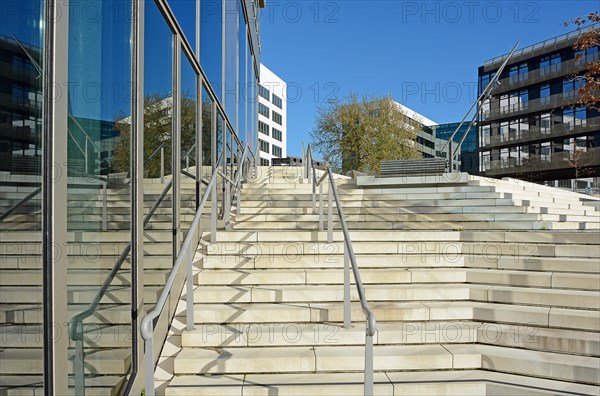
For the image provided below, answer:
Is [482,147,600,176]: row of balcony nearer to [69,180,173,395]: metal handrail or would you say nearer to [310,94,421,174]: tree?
[310,94,421,174]: tree

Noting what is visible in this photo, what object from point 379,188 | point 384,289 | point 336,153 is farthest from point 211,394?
point 336,153

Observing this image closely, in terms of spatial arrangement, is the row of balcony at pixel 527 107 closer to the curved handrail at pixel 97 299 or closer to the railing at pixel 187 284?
the railing at pixel 187 284

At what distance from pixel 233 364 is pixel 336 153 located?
28874 millimetres

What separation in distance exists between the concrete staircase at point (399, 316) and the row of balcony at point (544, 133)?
42.5m

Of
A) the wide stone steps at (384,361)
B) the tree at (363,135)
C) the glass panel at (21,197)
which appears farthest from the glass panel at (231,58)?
the tree at (363,135)

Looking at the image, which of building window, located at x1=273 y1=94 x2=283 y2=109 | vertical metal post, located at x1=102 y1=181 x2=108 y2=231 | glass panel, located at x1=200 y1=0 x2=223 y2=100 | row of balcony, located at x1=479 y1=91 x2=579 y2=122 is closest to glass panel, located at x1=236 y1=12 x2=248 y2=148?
glass panel, located at x1=200 y1=0 x2=223 y2=100

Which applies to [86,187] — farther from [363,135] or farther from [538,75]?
[538,75]

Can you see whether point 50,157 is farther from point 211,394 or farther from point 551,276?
point 551,276

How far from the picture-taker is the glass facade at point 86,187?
6.27ft

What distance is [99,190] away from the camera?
2.80 meters

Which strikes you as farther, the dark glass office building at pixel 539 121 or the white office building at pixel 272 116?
the white office building at pixel 272 116

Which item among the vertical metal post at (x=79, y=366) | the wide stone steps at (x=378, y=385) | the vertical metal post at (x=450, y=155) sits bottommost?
the wide stone steps at (x=378, y=385)

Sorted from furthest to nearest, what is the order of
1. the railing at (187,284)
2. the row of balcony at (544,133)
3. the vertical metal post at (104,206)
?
the row of balcony at (544,133) < the vertical metal post at (104,206) < the railing at (187,284)

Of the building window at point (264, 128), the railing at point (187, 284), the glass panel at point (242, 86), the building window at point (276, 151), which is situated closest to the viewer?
the railing at point (187, 284)
